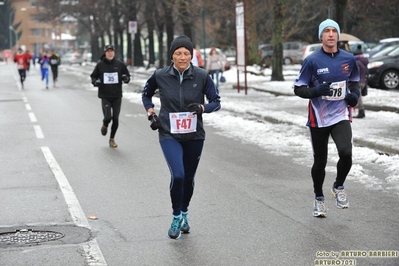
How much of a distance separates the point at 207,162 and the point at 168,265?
6.30 metres

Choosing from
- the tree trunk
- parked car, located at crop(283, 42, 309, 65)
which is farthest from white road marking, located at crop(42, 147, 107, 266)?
parked car, located at crop(283, 42, 309, 65)

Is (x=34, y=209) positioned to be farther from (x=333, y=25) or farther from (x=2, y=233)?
(x=333, y=25)

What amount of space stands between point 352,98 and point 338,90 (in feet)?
0.50

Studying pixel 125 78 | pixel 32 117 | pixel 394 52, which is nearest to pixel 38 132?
pixel 125 78

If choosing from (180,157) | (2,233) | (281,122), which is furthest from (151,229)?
(281,122)

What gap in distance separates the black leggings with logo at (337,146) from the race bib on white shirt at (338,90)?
0.24m

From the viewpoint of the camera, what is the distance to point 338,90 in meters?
8.00

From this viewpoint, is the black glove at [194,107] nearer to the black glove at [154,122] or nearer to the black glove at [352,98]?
the black glove at [154,122]

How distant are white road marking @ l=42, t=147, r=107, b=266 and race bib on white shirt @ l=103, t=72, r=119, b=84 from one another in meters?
1.59

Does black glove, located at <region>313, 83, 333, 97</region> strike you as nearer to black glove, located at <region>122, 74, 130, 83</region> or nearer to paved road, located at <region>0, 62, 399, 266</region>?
paved road, located at <region>0, 62, 399, 266</region>

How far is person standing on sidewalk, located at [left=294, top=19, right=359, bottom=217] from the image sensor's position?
796 centimetres

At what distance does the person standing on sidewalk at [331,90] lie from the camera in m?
7.96

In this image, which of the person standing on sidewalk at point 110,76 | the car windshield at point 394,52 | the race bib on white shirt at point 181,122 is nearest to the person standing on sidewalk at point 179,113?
the race bib on white shirt at point 181,122

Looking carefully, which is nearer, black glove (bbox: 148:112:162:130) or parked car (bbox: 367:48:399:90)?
black glove (bbox: 148:112:162:130)
